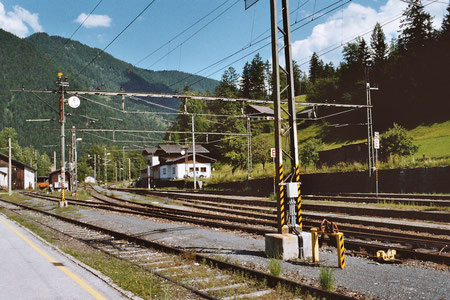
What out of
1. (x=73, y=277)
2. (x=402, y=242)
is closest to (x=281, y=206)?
A: (x=402, y=242)

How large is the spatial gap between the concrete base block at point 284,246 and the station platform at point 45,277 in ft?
15.1

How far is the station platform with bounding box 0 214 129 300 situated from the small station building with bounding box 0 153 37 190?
77.7 m

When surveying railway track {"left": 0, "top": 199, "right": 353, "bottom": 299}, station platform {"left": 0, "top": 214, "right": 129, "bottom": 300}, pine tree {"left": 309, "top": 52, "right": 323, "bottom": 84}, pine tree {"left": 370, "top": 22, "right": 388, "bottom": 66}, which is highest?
pine tree {"left": 309, "top": 52, "right": 323, "bottom": 84}

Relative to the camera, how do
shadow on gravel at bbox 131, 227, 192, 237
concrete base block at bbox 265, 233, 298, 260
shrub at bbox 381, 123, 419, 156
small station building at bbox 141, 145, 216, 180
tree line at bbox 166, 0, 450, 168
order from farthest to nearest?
small station building at bbox 141, 145, 216, 180
tree line at bbox 166, 0, 450, 168
shrub at bbox 381, 123, 419, 156
shadow on gravel at bbox 131, 227, 192, 237
concrete base block at bbox 265, 233, 298, 260

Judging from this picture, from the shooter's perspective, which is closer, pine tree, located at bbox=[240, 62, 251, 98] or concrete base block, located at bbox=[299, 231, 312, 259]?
concrete base block, located at bbox=[299, 231, 312, 259]

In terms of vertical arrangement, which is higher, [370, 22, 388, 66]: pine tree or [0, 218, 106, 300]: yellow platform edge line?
[370, 22, 388, 66]: pine tree

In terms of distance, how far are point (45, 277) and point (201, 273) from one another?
3.31 metres

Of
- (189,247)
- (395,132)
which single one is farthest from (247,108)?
(189,247)

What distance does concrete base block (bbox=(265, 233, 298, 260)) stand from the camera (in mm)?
10219

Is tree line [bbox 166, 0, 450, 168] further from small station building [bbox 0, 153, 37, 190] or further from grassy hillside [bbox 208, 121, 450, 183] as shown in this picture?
small station building [bbox 0, 153, 37, 190]

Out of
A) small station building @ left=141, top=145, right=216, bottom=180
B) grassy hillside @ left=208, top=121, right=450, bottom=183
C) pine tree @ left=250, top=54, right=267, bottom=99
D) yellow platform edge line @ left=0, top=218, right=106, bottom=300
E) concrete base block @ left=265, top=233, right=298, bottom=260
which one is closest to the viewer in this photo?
yellow platform edge line @ left=0, top=218, right=106, bottom=300

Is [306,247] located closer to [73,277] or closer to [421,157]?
[73,277]

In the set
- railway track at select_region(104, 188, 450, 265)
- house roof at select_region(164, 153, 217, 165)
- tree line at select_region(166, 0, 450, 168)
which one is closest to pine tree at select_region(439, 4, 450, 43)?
tree line at select_region(166, 0, 450, 168)

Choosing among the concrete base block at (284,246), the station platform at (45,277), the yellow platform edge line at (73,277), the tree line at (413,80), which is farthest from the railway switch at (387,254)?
the tree line at (413,80)
